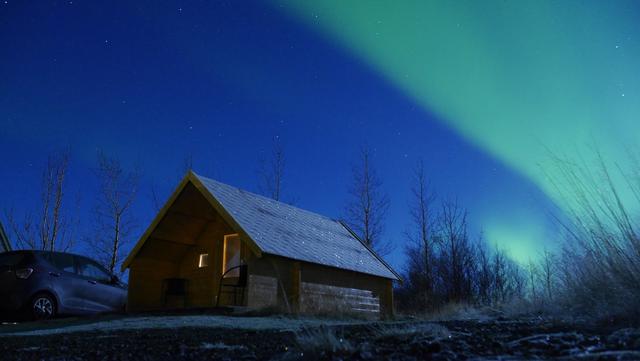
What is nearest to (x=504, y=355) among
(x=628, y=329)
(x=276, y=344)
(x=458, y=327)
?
(x=628, y=329)

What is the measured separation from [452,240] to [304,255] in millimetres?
16667

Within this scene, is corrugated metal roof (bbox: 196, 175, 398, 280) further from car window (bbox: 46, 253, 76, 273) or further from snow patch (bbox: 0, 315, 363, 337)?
snow patch (bbox: 0, 315, 363, 337)

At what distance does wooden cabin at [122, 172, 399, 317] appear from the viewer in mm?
13617

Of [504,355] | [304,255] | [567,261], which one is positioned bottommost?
[504,355]

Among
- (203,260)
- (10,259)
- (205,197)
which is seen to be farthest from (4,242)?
(205,197)

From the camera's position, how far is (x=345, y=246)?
63.3 ft

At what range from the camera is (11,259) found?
38.9 ft

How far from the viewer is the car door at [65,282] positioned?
12.0m

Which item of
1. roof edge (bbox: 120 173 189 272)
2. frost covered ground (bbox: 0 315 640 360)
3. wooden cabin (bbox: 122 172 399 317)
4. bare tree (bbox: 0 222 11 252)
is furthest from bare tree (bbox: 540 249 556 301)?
bare tree (bbox: 0 222 11 252)

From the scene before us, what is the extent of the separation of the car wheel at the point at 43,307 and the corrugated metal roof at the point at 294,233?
4723 millimetres

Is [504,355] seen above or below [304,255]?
below

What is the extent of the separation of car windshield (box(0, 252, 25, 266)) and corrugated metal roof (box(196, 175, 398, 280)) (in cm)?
487

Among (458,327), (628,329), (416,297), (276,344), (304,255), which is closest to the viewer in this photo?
(628,329)

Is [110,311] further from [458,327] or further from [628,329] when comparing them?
[628,329]
